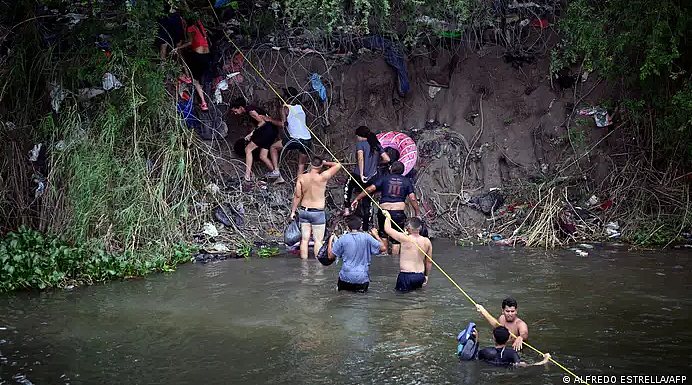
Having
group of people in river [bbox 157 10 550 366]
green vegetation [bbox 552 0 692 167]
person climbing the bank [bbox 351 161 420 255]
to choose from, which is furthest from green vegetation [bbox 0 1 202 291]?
green vegetation [bbox 552 0 692 167]

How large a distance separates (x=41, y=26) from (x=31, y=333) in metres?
6.01

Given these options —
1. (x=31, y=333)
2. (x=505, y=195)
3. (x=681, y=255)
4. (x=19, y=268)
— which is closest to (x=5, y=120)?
(x=19, y=268)

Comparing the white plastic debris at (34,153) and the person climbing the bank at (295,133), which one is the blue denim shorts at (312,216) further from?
the white plastic debris at (34,153)

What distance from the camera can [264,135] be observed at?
1521cm

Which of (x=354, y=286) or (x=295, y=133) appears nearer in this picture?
(x=354, y=286)

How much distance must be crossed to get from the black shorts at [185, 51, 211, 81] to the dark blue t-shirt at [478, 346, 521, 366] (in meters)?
8.74

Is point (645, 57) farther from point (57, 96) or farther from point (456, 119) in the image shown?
point (57, 96)

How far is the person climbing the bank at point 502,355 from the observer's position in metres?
7.70

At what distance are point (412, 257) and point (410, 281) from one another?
0.30 metres

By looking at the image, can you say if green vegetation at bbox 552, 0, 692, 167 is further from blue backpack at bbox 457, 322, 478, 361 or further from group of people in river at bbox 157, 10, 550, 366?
blue backpack at bbox 457, 322, 478, 361

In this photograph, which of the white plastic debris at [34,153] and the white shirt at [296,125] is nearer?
the white plastic debris at [34,153]

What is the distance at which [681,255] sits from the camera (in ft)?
42.4

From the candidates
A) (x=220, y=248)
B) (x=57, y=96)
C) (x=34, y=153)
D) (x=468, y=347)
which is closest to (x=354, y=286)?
(x=468, y=347)

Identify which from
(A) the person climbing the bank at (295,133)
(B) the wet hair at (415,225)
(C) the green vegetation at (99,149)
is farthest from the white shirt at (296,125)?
(B) the wet hair at (415,225)
